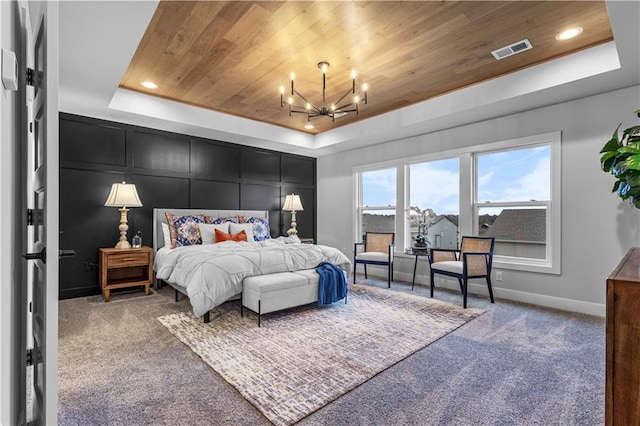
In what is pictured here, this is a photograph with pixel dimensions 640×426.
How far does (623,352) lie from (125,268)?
16.8 ft

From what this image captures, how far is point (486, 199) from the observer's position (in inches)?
182

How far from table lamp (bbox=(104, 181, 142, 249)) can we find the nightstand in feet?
0.64

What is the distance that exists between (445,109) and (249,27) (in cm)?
271

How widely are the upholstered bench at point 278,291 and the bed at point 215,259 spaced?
115 millimetres

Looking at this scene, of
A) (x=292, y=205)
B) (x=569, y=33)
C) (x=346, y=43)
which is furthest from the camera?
(x=292, y=205)

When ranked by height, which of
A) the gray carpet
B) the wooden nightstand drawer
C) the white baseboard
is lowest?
the gray carpet

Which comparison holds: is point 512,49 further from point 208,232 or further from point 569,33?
point 208,232

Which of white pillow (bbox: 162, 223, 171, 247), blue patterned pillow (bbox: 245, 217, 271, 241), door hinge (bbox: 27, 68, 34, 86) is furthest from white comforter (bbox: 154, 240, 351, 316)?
door hinge (bbox: 27, 68, 34, 86)

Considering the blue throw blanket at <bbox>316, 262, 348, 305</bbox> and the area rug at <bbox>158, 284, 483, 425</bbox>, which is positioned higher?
the blue throw blanket at <bbox>316, 262, 348, 305</bbox>

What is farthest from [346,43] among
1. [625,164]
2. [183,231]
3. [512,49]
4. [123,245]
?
[123,245]

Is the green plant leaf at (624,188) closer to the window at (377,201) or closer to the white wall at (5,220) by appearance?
the window at (377,201)

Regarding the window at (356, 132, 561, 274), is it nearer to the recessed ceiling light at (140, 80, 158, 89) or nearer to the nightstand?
the recessed ceiling light at (140, 80, 158, 89)

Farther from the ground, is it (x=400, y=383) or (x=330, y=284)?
(x=330, y=284)

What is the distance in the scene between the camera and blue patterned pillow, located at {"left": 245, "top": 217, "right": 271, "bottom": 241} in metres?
5.34
